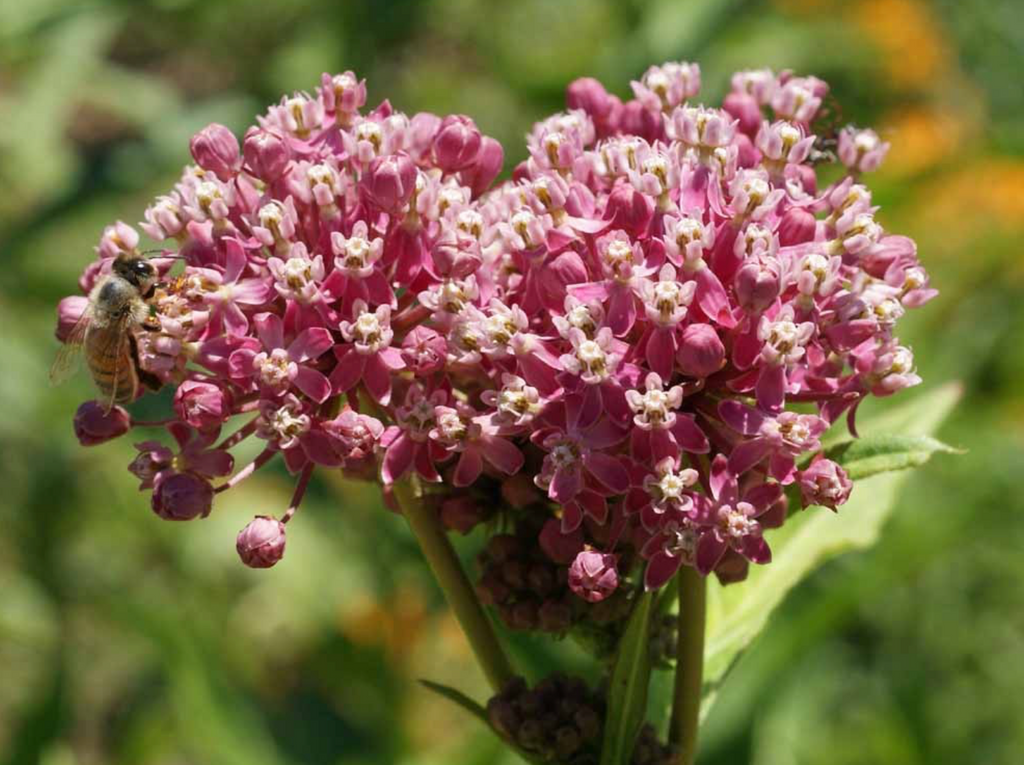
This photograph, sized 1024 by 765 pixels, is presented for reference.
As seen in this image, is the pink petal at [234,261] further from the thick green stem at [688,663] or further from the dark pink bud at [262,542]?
the thick green stem at [688,663]

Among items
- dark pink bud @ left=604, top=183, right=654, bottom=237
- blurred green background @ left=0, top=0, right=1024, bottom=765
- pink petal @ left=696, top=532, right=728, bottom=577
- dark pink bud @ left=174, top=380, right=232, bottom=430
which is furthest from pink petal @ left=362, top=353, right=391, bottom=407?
blurred green background @ left=0, top=0, right=1024, bottom=765

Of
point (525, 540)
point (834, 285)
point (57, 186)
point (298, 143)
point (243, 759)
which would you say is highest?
point (57, 186)

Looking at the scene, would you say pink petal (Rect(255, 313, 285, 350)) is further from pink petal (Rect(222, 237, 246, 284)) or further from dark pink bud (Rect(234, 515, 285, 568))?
dark pink bud (Rect(234, 515, 285, 568))

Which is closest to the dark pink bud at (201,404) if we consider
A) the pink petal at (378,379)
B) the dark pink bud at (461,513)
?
the pink petal at (378,379)

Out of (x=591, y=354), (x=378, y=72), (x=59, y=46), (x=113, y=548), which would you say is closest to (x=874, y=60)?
(x=378, y=72)

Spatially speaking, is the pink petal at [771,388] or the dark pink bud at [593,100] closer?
the pink petal at [771,388]

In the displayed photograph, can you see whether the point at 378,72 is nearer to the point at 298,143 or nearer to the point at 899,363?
the point at 298,143

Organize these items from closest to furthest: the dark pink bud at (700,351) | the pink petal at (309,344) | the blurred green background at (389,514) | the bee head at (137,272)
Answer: the dark pink bud at (700,351), the pink petal at (309,344), the bee head at (137,272), the blurred green background at (389,514)
